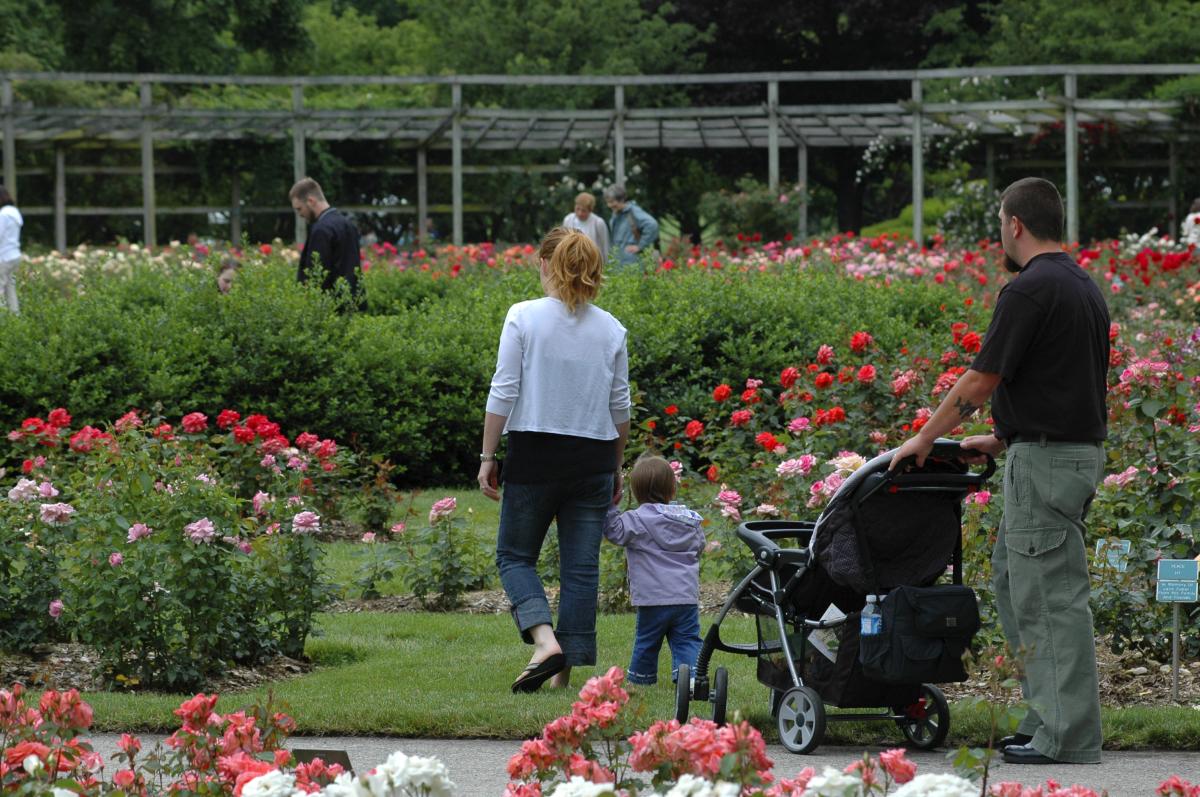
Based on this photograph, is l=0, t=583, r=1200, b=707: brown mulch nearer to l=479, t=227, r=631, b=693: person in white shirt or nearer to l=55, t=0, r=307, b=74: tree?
l=479, t=227, r=631, b=693: person in white shirt

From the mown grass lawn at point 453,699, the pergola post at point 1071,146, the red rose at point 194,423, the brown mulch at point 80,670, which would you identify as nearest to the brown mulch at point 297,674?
the brown mulch at point 80,670

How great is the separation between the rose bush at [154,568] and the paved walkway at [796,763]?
2.21 ft

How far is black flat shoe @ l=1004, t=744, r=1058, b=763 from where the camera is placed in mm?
4926

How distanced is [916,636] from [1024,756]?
476 mm

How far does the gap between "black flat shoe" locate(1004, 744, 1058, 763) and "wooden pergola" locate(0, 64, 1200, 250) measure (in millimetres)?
20276

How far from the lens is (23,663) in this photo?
6340 mm

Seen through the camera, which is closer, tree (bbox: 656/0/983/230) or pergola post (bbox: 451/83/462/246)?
pergola post (bbox: 451/83/462/246)

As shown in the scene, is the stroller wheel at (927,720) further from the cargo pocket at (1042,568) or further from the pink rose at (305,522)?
the pink rose at (305,522)

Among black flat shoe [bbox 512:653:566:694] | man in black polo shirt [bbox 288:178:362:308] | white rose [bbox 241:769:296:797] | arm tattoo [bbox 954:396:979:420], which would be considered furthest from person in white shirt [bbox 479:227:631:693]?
man in black polo shirt [bbox 288:178:362:308]

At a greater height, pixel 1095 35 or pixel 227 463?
pixel 1095 35

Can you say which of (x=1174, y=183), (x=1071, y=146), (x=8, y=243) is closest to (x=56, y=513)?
(x=8, y=243)

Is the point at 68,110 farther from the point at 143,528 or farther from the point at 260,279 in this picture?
the point at 143,528

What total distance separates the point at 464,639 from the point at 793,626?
208 centimetres

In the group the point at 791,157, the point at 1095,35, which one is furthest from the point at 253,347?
the point at 791,157
